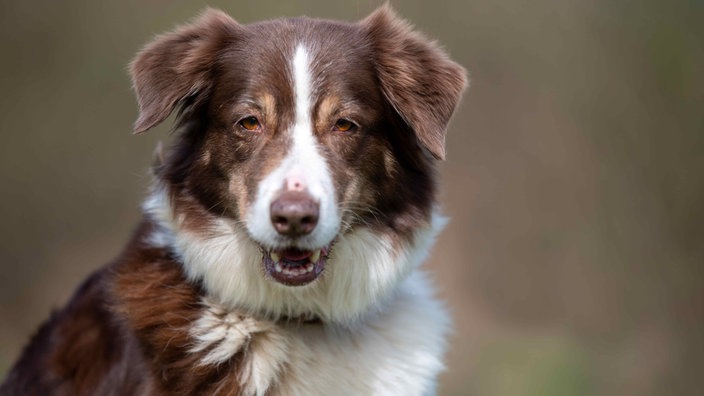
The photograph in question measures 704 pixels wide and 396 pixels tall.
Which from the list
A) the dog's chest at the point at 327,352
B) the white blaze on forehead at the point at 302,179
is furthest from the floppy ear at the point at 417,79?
the dog's chest at the point at 327,352

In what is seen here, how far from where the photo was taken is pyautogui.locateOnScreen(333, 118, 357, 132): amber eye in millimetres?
4605

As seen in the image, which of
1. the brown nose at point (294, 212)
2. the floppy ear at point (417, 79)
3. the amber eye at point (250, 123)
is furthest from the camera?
the floppy ear at point (417, 79)

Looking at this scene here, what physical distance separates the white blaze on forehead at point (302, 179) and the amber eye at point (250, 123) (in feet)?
0.54

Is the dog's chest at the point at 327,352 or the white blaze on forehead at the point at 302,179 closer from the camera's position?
the white blaze on forehead at the point at 302,179

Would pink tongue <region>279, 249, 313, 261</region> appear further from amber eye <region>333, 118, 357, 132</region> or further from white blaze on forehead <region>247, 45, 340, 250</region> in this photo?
amber eye <region>333, 118, 357, 132</region>

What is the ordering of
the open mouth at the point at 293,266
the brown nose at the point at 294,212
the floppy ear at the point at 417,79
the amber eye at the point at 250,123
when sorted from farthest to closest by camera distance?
the floppy ear at the point at 417,79, the amber eye at the point at 250,123, the open mouth at the point at 293,266, the brown nose at the point at 294,212

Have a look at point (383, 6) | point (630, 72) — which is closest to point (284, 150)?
point (383, 6)

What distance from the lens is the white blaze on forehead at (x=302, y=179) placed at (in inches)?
166

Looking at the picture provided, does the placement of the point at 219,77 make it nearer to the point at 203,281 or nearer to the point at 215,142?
the point at 215,142

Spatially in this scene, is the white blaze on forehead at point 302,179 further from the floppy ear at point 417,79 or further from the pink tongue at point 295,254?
the floppy ear at point 417,79

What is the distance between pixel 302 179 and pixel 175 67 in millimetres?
1022

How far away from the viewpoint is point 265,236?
4.31 m

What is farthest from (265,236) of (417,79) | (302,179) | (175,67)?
(417,79)

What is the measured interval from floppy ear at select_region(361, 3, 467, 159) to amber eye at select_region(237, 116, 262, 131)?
68cm
